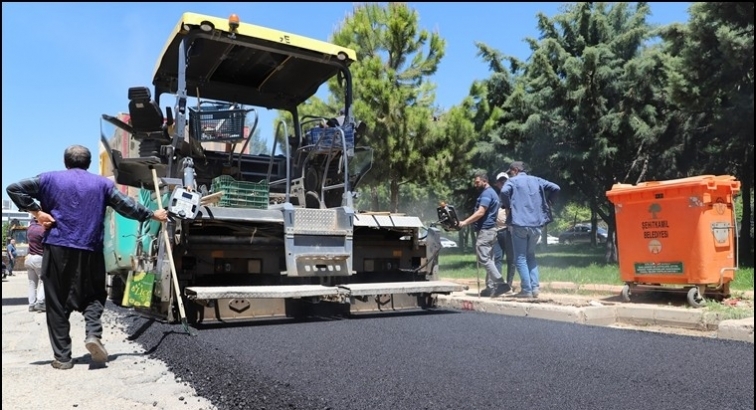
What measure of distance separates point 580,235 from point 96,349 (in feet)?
32.8

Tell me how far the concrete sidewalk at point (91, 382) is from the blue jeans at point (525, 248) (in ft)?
12.8

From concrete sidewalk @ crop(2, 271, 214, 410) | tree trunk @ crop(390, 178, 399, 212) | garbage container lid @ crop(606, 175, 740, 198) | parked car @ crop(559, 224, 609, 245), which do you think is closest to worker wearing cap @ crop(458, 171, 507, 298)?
garbage container lid @ crop(606, 175, 740, 198)

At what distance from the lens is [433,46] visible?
1225 cm

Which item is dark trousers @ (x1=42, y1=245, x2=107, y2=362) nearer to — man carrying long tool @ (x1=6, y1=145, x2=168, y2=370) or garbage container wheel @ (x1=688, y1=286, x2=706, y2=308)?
man carrying long tool @ (x1=6, y1=145, x2=168, y2=370)

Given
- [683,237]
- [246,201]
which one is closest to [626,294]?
[683,237]

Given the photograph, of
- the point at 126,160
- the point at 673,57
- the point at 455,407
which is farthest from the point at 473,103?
the point at 455,407

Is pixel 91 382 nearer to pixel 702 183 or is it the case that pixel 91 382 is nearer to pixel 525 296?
pixel 525 296

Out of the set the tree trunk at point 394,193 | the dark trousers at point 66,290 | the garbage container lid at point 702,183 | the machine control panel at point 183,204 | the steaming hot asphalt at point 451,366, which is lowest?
the steaming hot asphalt at point 451,366

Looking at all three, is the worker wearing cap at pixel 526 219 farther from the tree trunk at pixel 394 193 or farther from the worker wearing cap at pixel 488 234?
the tree trunk at pixel 394 193

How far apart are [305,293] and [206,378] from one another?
5.63ft

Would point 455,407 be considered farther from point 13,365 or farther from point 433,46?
point 433,46

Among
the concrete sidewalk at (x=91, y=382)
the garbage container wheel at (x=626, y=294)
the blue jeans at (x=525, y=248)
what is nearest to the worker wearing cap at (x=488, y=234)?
the blue jeans at (x=525, y=248)

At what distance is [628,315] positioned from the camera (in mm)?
5578

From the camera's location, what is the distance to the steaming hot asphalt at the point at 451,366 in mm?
2938
